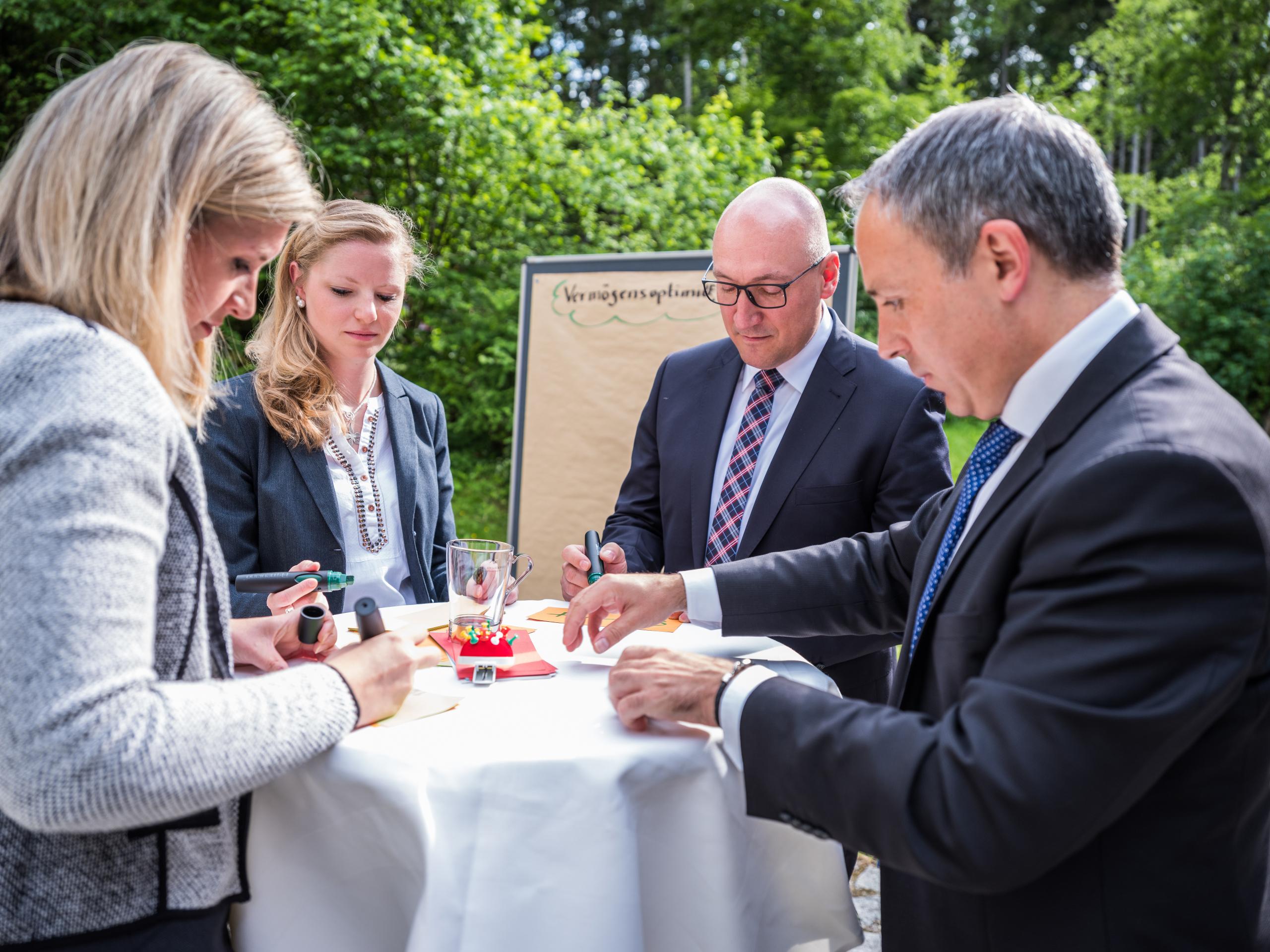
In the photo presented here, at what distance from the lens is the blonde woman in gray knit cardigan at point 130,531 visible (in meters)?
1.00

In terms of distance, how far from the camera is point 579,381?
5.07 m

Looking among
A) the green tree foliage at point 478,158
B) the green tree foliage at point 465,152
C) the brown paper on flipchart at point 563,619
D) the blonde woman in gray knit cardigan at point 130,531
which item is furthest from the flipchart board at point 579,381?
the blonde woman in gray knit cardigan at point 130,531

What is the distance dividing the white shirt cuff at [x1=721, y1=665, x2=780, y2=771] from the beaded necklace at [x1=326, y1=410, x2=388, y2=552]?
160cm

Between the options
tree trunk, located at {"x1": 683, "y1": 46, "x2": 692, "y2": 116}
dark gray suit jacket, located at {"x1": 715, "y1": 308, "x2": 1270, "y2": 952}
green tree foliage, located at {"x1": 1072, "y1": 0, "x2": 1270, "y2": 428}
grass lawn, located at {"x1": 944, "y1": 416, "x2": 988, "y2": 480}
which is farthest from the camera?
tree trunk, located at {"x1": 683, "y1": 46, "x2": 692, "y2": 116}

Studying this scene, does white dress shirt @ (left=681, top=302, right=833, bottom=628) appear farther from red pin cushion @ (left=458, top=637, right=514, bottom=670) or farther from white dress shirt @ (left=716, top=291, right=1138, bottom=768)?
white dress shirt @ (left=716, top=291, right=1138, bottom=768)

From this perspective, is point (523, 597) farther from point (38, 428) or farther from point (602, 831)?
point (38, 428)

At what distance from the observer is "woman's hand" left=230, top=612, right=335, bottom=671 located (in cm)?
174

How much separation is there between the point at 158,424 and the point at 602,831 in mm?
801

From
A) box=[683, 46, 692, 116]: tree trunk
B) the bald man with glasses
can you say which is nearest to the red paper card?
the bald man with glasses

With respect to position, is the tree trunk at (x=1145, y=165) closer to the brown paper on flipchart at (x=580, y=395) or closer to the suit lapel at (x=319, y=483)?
the brown paper on flipchart at (x=580, y=395)

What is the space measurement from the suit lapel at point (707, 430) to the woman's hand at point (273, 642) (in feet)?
4.01

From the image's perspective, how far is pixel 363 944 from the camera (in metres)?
1.48

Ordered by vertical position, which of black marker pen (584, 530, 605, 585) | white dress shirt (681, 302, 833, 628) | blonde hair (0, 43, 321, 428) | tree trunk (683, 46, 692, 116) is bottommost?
black marker pen (584, 530, 605, 585)

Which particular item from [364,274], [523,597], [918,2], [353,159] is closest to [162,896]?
[364,274]
